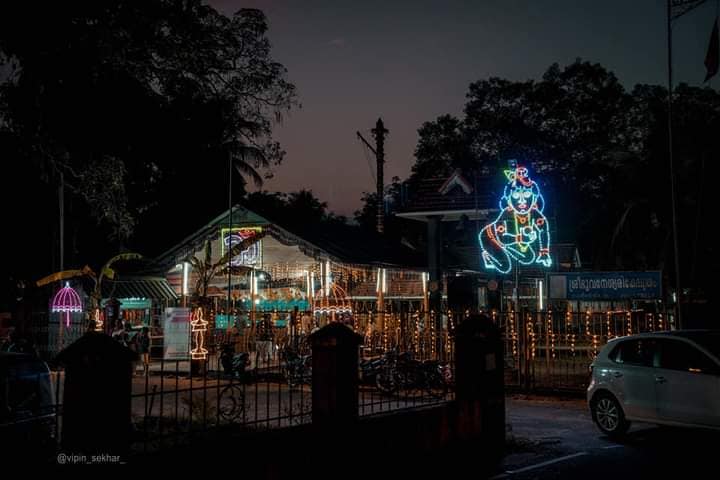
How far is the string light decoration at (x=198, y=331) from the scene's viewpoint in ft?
68.2

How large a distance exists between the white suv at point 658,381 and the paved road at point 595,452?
1.33 feet

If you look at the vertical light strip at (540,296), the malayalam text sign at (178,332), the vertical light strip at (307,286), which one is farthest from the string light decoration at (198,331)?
the vertical light strip at (540,296)

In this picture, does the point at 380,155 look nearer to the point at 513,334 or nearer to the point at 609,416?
the point at 513,334

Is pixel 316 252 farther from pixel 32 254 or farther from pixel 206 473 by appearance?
pixel 206 473

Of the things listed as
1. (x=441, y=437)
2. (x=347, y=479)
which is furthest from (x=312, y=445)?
(x=441, y=437)

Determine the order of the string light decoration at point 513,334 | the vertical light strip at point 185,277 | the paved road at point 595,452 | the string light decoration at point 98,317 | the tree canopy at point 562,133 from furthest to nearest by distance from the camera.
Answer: the tree canopy at point 562,133 → the vertical light strip at point 185,277 → the string light decoration at point 98,317 → the string light decoration at point 513,334 → the paved road at point 595,452

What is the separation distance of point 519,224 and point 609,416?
36.0 ft

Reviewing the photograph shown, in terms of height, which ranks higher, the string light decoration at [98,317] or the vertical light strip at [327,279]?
the vertical light strip at [327,279]

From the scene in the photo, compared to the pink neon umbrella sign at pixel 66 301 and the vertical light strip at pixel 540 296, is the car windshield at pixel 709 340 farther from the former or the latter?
the vertical light strip at pixel 540 296

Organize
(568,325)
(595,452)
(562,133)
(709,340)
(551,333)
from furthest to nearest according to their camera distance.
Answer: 1. (562,133)
2. (551,333)
3. (568,325)
4. (709,340)
5. (595,452)

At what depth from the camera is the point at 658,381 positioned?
11.4 metres

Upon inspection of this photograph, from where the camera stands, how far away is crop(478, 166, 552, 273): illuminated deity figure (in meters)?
22.5

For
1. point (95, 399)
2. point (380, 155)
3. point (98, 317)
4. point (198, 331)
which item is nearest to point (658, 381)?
point (95, 399)

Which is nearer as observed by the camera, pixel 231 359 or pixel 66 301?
pixel 231 359
